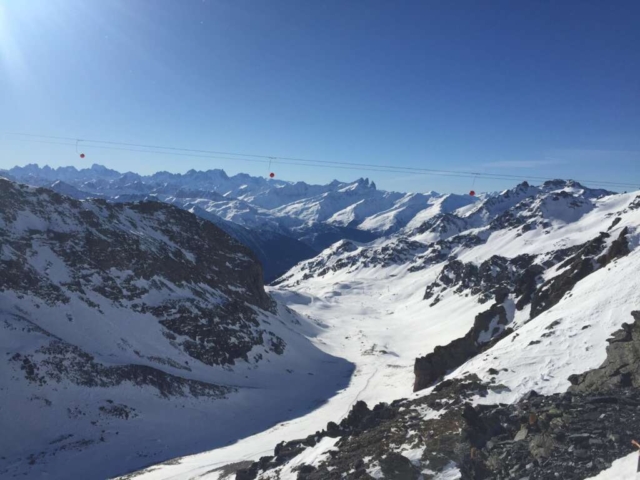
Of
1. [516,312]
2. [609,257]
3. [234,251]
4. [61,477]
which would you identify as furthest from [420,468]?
[234,251]

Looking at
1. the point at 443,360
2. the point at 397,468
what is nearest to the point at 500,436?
the point at 397,468

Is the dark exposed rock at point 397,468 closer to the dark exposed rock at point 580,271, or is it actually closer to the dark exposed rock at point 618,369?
the dark exposed rock at point 618,369

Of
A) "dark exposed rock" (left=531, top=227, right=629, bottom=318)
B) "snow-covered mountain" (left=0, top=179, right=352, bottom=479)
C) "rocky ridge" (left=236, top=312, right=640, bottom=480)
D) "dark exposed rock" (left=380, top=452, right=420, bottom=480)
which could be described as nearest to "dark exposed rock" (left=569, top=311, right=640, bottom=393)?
"rocky ridge" (left=236, top=312, right=640, bottom=480)

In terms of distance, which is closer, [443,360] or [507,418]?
[507,418]

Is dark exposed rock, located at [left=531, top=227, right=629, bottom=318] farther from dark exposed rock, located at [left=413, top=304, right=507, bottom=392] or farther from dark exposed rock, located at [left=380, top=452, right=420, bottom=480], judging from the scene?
dark exposed rock, located at [left=380, top=452, right=420, bottom=480]

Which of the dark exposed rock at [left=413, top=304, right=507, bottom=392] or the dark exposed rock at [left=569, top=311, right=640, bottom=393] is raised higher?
the dark exposed rock at [left=569, top=311, right=640, bottom=393]

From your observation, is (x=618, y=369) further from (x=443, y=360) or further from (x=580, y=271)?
(x=580, y=271)

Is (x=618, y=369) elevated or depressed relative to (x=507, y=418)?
elevated

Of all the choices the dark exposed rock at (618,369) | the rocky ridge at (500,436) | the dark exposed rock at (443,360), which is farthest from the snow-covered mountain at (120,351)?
the dark exposed rock at (618,369)

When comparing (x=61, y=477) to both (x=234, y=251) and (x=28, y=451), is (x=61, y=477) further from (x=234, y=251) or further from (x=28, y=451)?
(x=234, y=251)
